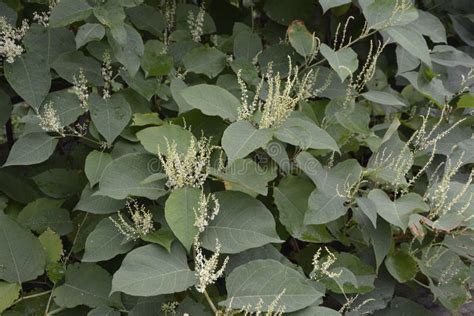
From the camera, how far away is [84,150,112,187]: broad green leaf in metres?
1.96

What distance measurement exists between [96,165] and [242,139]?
20.4 inches

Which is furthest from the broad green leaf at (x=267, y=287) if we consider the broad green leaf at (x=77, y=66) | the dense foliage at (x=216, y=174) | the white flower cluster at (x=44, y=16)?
the white flower cluster at (x=44, y=16)

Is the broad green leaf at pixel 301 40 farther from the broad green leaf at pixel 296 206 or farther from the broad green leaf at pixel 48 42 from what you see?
the broad green leaf at pixel 48 42

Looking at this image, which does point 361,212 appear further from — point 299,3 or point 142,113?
point 299,3

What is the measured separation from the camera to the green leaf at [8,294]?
6.00 feet

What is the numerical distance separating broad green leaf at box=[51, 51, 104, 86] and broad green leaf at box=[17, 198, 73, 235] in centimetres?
41

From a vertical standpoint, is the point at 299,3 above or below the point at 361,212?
above

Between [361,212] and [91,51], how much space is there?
98cm

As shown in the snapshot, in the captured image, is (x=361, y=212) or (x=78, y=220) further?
(x=78, y=220)

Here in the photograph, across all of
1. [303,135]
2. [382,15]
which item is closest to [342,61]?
[382,15]

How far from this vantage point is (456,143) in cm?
229

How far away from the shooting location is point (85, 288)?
1.88m

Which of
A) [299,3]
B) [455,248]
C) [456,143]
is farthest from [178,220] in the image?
[299,3]

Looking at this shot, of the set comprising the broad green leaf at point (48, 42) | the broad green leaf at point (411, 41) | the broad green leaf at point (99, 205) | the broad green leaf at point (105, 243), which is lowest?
the broad green leaf at point (105, 243)
